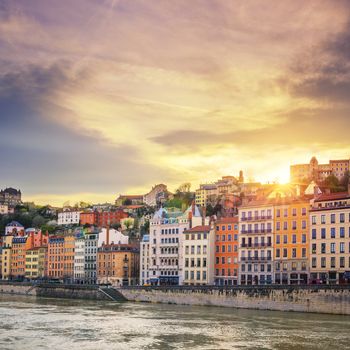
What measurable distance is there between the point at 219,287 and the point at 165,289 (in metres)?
11.0

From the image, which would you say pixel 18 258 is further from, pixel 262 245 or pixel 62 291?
pixel 262 245

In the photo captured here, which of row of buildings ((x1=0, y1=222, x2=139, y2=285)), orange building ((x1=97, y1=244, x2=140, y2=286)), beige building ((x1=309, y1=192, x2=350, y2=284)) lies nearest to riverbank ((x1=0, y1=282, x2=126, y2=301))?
row of buildings ((x1=0, y1=222, x2=139, y2=285))

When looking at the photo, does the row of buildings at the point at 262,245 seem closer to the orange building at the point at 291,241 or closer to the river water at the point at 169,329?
the orange building at the point at 291,241

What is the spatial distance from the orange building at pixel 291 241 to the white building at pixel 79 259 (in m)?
60.0

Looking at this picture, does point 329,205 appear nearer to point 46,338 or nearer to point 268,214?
point 268,214

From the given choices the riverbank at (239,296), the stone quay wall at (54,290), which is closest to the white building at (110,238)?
the stone quay wall at (54,290)

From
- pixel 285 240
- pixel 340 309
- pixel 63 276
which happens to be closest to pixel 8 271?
pixel 63 276

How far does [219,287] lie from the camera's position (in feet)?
294

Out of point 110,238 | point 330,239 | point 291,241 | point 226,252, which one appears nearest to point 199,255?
point 226,252

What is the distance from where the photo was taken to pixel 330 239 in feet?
305

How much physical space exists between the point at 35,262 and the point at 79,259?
19.2 metres

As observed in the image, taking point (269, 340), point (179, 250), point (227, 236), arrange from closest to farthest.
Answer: point (269, 340)
point (227, 236)
point (179, 250)

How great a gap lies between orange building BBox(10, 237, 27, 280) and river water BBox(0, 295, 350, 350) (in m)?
89.1

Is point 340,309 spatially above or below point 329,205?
below
